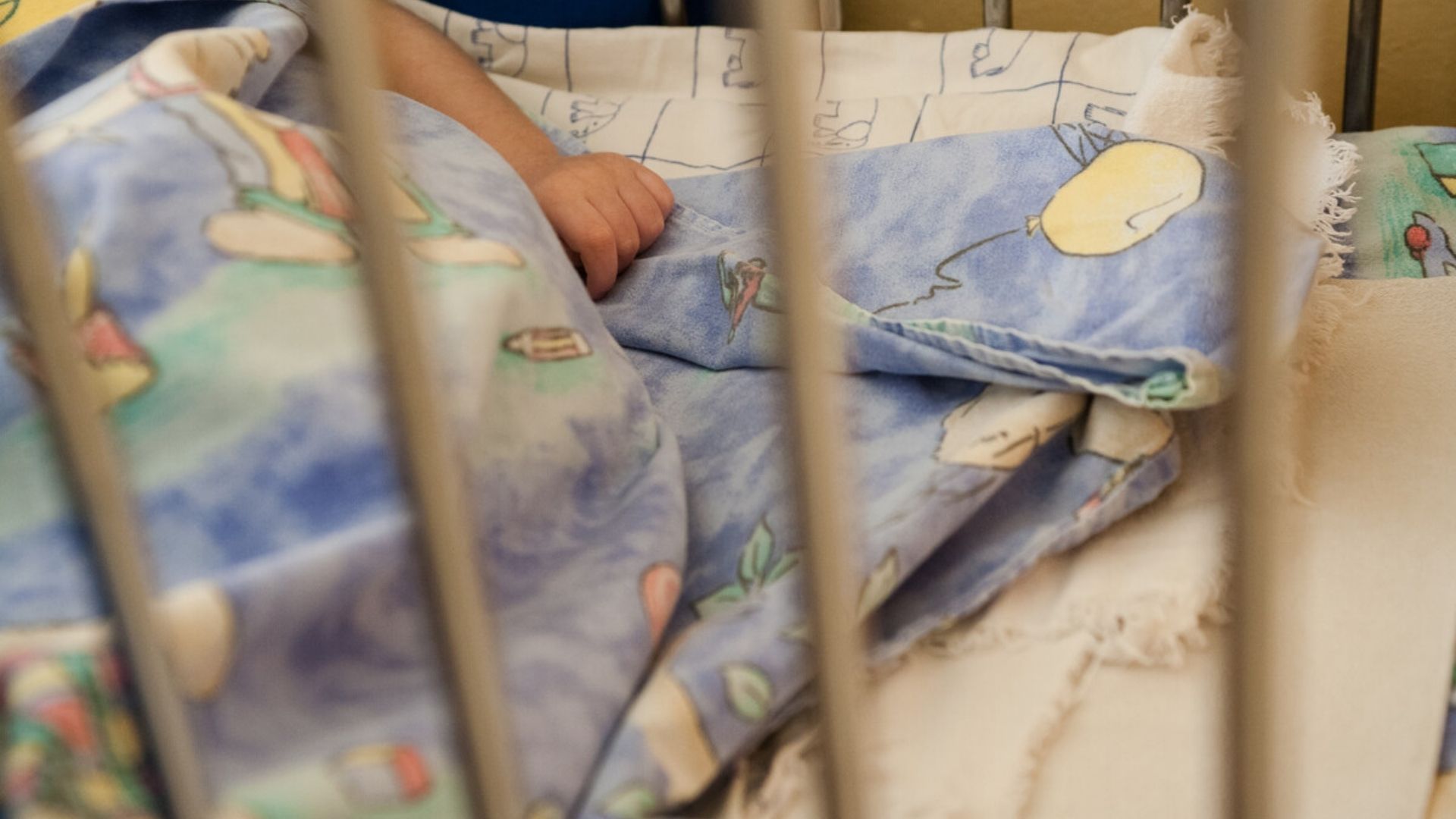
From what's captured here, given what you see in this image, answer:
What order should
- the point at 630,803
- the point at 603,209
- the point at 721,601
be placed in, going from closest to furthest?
the point at 630,803 → the point at 721,601 → the point at 603,209

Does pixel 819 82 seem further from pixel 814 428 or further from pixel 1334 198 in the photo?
pixel 814 428

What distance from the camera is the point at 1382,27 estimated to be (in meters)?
1.30

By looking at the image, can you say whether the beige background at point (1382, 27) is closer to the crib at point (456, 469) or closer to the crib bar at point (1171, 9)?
the crib bar at point (1171, 9)

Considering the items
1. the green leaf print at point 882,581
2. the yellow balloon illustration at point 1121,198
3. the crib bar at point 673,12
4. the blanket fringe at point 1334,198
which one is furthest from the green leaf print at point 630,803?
the crib bar at point 673,12

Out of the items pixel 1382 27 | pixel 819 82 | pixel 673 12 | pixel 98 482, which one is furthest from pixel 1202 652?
pixel 1382 27

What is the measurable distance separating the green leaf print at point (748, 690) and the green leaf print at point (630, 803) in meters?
0.05

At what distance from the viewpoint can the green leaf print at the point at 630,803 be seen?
40cm

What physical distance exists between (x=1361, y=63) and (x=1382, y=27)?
339 millimetres

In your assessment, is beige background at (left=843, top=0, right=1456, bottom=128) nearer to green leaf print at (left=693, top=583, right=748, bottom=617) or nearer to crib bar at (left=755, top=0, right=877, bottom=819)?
green leaf print at (left=693, top=583, right=748, bottom=617)

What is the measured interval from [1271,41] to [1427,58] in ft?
4.25

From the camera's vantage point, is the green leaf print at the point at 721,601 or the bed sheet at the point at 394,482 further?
the green leaf print at the point at 721,601

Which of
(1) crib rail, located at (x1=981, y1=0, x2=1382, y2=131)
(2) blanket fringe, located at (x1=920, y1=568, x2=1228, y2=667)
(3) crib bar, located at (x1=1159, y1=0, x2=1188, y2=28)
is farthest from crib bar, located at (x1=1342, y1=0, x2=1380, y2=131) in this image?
(2) blanket fringe, located at (x1=920, y1=568, x2=1228, y2=667)

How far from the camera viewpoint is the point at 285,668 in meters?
0.39

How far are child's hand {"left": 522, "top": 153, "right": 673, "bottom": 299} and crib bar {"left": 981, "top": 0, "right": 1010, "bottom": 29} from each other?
50 cm
